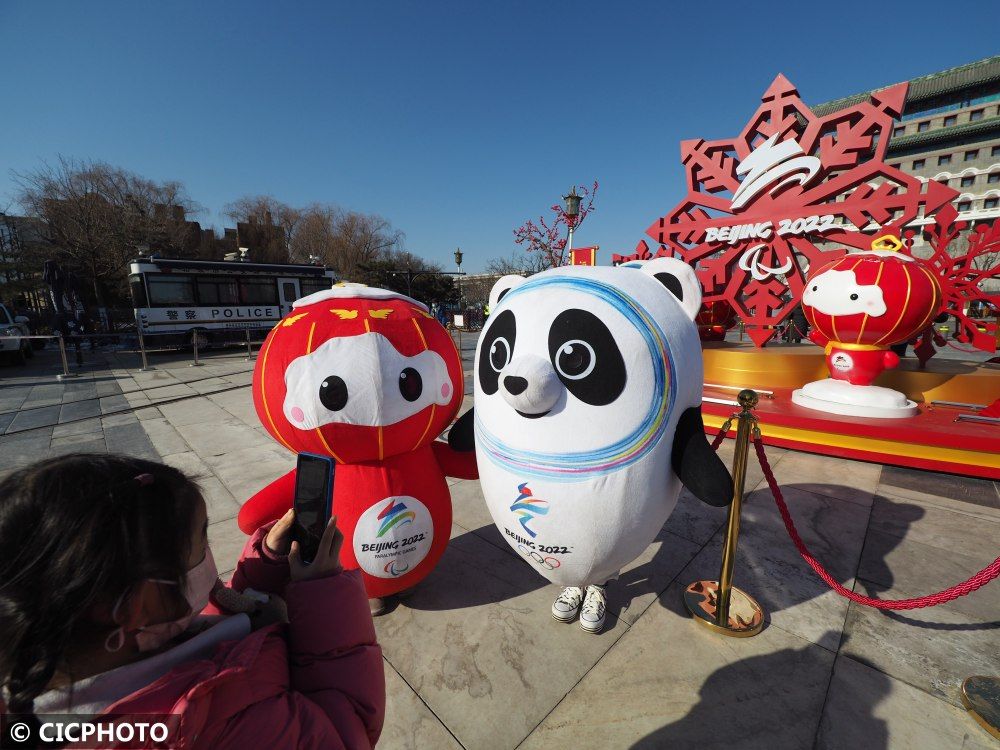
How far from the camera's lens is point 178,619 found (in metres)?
0.83

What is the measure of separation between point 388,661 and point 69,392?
10.3 metres

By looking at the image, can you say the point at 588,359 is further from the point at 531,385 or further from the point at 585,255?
the point at 585,255

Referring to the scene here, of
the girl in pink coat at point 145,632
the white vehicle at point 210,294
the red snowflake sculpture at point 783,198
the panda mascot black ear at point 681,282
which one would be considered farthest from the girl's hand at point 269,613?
the white vehicle at point 210,294

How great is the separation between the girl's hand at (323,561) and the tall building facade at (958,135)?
50643 mm

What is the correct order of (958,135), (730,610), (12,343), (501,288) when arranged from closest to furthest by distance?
1. (501,288)
2. (730,610)
3. (12,343)
4. (958,135)

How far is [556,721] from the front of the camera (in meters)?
1.81

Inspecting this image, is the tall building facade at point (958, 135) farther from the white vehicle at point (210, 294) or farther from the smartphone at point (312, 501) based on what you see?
the smartphone at point (312, 501)

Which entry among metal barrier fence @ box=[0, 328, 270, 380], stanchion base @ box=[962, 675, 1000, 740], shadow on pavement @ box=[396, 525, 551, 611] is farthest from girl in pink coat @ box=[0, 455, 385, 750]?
metal barrier fence @ box=[0, 328, 270, 380]

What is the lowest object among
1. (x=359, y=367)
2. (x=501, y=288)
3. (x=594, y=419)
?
(x=594, y=419)

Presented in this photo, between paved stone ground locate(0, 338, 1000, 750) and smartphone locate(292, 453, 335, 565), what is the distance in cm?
49

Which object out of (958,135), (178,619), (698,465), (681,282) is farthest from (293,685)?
(958,135)

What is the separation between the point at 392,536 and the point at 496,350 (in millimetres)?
1106

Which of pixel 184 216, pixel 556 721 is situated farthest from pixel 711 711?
pixel 184 216

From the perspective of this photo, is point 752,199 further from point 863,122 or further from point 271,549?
point 271,549
